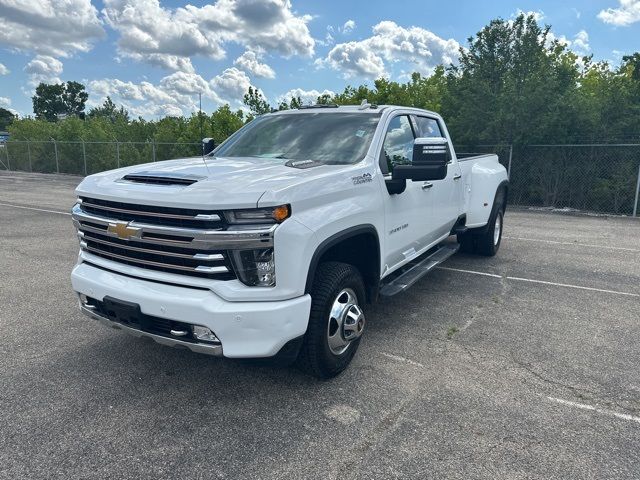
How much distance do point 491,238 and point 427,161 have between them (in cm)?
387

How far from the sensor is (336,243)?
3293mm

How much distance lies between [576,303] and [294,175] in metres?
3.84

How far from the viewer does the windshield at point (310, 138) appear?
4059 mm

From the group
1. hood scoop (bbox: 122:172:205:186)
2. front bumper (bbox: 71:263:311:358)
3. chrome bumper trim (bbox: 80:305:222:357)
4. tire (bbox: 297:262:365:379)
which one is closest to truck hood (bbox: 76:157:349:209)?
hood scoop (bbox: 122:172:205:186)

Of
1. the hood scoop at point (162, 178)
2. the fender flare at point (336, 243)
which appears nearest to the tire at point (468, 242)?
the fender flare at point (336, 243)

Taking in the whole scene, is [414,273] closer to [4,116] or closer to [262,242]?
[262,242]

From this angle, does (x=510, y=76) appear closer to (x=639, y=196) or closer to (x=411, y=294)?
(x=639, y=196)

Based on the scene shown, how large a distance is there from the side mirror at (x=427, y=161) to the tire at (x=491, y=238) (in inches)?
137

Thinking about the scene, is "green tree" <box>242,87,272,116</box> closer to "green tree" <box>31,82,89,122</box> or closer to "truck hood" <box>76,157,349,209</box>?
"truck hood" <box>76,157,349,209</box>

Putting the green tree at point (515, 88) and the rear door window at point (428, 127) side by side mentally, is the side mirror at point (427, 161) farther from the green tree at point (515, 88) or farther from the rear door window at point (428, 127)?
the green tree at point (515, 88)

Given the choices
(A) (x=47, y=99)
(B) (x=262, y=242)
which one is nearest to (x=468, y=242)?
(B) (x=262, y=242)

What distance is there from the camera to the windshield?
13.3 ft

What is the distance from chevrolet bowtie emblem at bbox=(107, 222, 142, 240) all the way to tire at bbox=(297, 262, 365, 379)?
1169mm

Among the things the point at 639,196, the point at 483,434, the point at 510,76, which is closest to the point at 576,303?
the point at 483,434
